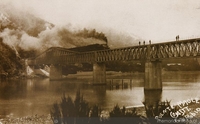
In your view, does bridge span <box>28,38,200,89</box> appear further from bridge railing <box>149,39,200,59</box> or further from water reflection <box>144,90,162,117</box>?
water reflection <box>144,90,162,117</box>

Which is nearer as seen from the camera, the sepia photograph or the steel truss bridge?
the sepia photograph

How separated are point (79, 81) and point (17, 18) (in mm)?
1714

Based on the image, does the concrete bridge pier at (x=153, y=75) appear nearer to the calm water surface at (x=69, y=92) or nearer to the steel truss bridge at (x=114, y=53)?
the calm water surface at (x=69, y=92)

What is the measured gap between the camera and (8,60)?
16.2 feet

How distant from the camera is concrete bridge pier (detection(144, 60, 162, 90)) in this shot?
16.4 ft

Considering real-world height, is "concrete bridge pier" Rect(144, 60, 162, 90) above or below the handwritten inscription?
above

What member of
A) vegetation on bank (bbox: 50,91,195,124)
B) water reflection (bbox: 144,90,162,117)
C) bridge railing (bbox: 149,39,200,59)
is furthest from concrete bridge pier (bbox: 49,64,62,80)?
bridge railing (bbox: 149,39,200,59)

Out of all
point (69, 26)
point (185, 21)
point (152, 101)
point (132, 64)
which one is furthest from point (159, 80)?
point (69, 26)

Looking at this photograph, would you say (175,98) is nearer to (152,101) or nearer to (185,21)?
(152,101)

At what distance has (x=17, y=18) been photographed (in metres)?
4.79

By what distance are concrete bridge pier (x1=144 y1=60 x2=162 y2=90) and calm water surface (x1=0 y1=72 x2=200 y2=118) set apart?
0.42ft

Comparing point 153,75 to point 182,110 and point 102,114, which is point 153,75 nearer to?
point 182,110

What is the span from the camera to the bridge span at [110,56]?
496 centimetres

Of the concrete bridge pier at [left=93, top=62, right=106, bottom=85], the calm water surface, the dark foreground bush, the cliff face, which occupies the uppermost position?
the cliff face
